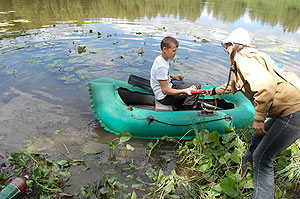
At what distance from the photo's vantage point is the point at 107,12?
457 inches

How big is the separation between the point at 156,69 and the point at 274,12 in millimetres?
14589

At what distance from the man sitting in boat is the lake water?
75 cm

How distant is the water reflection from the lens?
9.22m

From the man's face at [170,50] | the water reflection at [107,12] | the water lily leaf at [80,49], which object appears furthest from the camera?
the water reflection at [107,12]

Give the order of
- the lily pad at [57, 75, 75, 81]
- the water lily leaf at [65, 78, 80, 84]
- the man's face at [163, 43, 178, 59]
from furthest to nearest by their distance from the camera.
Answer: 1. the lily pad at [57, 75, 75, 81]
2. the water lily leaf at [65, 78, 80, 84]
3. the man's face at [163, 43, 178, 59]

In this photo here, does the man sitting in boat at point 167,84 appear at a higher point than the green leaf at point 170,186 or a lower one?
higher

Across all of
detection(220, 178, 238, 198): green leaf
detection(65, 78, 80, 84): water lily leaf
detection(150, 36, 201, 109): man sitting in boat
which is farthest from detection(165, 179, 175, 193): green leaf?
detection(65, 78, 80, 84): water lily leaf

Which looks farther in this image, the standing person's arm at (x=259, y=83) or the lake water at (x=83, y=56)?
the lake water at (x=83, y=56)

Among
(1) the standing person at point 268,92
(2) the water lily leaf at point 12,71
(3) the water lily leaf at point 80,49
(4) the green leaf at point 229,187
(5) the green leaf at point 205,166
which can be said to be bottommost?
(5) the green leaf at point 205,166

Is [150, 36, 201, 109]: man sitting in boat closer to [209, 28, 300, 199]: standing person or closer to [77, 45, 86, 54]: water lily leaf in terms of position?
[209, 28, 300, 199]: standing person

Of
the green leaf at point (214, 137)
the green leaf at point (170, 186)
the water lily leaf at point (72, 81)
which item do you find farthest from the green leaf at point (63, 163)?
the water lily leaf at point (72, 81)

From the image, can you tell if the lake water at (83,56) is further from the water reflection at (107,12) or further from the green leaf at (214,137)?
the green leaf at (214,137)

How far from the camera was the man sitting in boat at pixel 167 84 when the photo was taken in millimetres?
3025

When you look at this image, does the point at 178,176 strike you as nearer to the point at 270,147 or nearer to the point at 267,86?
the point at 270,147
